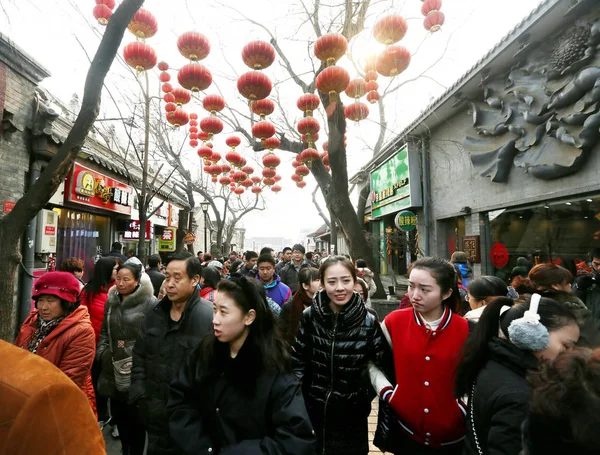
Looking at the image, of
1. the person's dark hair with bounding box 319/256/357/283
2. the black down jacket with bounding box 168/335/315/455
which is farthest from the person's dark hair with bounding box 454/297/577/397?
the person's dark hair with bounding box 319/256/357/283

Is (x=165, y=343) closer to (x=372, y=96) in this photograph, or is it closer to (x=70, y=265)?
(x=70, y=265)

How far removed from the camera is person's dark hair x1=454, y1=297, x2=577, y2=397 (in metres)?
1.45

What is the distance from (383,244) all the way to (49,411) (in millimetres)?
15356

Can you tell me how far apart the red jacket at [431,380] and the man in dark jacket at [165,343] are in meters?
1.41

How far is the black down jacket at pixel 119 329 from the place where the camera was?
9.70 feet

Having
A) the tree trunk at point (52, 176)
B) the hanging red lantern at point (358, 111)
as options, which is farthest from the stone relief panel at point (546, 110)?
the tree trunk at point (52, 176)

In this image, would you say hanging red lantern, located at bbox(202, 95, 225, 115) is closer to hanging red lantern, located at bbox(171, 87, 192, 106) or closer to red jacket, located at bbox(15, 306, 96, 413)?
hanging red lantern, located at bbox(171, 87, 192, 106)

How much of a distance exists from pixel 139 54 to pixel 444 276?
5.53 metres

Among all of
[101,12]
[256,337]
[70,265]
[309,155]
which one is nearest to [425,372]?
[256,337]

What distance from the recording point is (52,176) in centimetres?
328

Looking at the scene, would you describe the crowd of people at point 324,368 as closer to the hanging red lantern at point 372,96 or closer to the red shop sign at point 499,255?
the hanging red lantern at point 372,96

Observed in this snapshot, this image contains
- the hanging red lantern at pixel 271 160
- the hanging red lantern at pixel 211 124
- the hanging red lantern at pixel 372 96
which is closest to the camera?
the hanging red lantern at pixel 372 96

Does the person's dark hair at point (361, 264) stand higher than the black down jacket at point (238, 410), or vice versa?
the person's dark hair at point (361, 264)

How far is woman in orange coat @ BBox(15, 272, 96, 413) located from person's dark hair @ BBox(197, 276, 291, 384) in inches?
48.5
